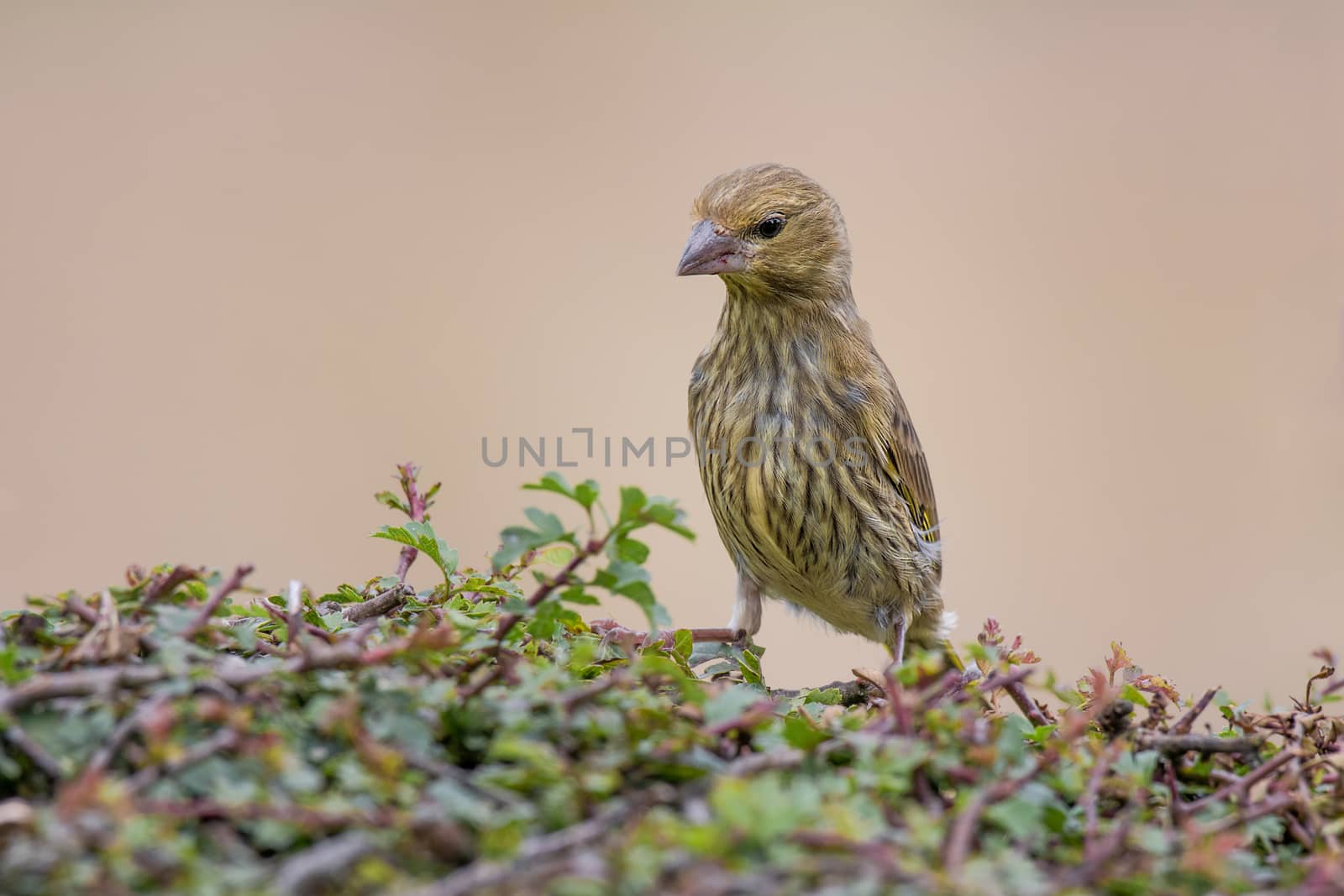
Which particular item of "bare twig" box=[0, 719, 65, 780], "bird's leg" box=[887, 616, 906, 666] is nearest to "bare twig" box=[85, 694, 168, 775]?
"bare twig" box=[0, 719, 65, 780]

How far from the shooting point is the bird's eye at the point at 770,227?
4168 mm

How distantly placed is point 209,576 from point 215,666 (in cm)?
46

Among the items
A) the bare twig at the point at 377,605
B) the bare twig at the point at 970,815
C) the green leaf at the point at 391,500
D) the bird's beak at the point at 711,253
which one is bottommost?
the bare twig at the point at 970,815

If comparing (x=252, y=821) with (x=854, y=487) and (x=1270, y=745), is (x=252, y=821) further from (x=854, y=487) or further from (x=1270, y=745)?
(x=854, y=487)

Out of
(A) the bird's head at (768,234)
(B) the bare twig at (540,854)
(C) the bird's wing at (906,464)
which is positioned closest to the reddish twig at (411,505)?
(B) the bare twig at (540,854)

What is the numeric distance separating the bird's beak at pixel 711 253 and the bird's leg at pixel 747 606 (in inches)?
46.1

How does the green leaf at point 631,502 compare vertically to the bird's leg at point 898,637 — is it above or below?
above

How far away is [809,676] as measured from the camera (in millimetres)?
7137

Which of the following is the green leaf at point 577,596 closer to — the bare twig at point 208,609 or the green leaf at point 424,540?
the bare twig at point 208,609

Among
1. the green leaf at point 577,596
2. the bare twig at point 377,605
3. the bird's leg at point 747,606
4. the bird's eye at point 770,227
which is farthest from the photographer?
the bird's leg at point 747,606

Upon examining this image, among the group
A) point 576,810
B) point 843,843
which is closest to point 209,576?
point 576,810

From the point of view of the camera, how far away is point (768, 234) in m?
4.19

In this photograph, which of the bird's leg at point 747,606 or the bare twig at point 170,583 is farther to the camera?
the bird's leg at point 747,606

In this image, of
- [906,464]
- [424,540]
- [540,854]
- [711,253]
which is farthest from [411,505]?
→ [906,464]
